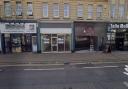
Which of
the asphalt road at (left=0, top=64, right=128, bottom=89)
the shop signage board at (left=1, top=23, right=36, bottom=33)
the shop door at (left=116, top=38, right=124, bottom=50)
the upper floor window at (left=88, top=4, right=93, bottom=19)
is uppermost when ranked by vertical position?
the upper floor window at (left=88, top=4, right=93, bottom=19)

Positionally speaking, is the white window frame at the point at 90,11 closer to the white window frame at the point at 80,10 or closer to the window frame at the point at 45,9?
the white window frame at the point at 80,10

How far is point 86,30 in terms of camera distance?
26.1 m

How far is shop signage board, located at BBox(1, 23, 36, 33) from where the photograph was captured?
24.1 meters

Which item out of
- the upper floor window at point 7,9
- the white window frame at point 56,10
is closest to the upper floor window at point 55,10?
the white window frame at point 56,10

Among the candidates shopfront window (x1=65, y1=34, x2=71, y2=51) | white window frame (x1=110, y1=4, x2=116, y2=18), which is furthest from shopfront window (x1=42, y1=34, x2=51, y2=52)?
white window frame (x1=110, y1=4, x2=116, y2=18)

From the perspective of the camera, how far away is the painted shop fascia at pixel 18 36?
24.2 metres

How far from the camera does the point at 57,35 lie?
25141 mm

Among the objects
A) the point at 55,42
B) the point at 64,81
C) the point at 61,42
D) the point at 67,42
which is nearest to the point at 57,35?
the point at 55,42

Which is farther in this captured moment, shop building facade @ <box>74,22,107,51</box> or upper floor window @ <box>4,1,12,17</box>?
shop building facade @ <box>74,22,107,51</box>

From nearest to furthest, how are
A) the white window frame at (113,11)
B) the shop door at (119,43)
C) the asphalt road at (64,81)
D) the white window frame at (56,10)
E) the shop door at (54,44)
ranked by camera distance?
the asphalt road at (64,81)
the white window frame at (56,10)
the shop door at (54,44)
the white window frame at (113,11)
the shop door at (119,43)

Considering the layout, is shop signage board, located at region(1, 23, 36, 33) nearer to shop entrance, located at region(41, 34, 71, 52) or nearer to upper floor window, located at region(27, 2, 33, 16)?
upper floor window, located at region(27, 2, 33, 16)

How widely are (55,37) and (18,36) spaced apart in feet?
14.1

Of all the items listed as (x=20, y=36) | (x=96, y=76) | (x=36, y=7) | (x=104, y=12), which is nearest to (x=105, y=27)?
(x=104, y=12)

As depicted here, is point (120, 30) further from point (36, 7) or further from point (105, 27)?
point (36, 7)
